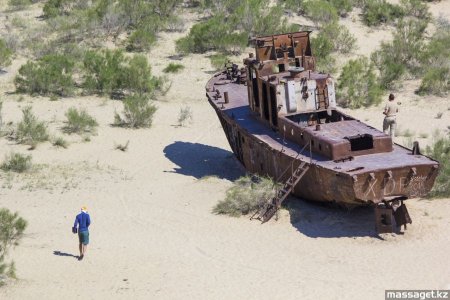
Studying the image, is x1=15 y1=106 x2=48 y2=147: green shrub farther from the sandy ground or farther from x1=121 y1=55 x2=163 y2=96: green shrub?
x1=121 y1=55 x2=163 y2=96: green shrub

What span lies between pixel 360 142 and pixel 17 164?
7.55 m

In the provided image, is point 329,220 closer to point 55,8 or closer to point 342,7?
point 342,7

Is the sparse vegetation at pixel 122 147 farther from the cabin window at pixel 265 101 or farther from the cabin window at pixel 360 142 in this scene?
the cabin window at pixel 360 142

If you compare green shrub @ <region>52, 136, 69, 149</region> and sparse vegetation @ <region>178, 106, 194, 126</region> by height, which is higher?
green shrub @ <region>52, 136, 69, 149</region>

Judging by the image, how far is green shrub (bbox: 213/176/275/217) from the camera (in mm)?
15977

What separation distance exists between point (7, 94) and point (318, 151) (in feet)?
41.0

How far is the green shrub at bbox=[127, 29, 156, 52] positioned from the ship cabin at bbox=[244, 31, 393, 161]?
444 inches

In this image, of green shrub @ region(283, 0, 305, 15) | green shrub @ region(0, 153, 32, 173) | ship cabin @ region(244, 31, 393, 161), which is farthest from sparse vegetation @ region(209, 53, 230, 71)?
green shrub @ region(0, 153, 32, 173)

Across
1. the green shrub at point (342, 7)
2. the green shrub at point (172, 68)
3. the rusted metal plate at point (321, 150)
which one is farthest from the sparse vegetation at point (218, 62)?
the rusted metal plate at point (321, 150)

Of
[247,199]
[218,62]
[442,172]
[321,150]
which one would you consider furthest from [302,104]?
[218,62]

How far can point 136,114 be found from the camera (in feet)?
74.1

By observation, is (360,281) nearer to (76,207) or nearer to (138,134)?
(76,207)

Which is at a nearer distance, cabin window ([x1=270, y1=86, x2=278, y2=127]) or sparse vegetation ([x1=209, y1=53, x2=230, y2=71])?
cabin window ([x1=270, y1=86, x2=278, y2=127])

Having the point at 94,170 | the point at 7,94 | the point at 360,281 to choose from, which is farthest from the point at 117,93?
the point at 360,281
